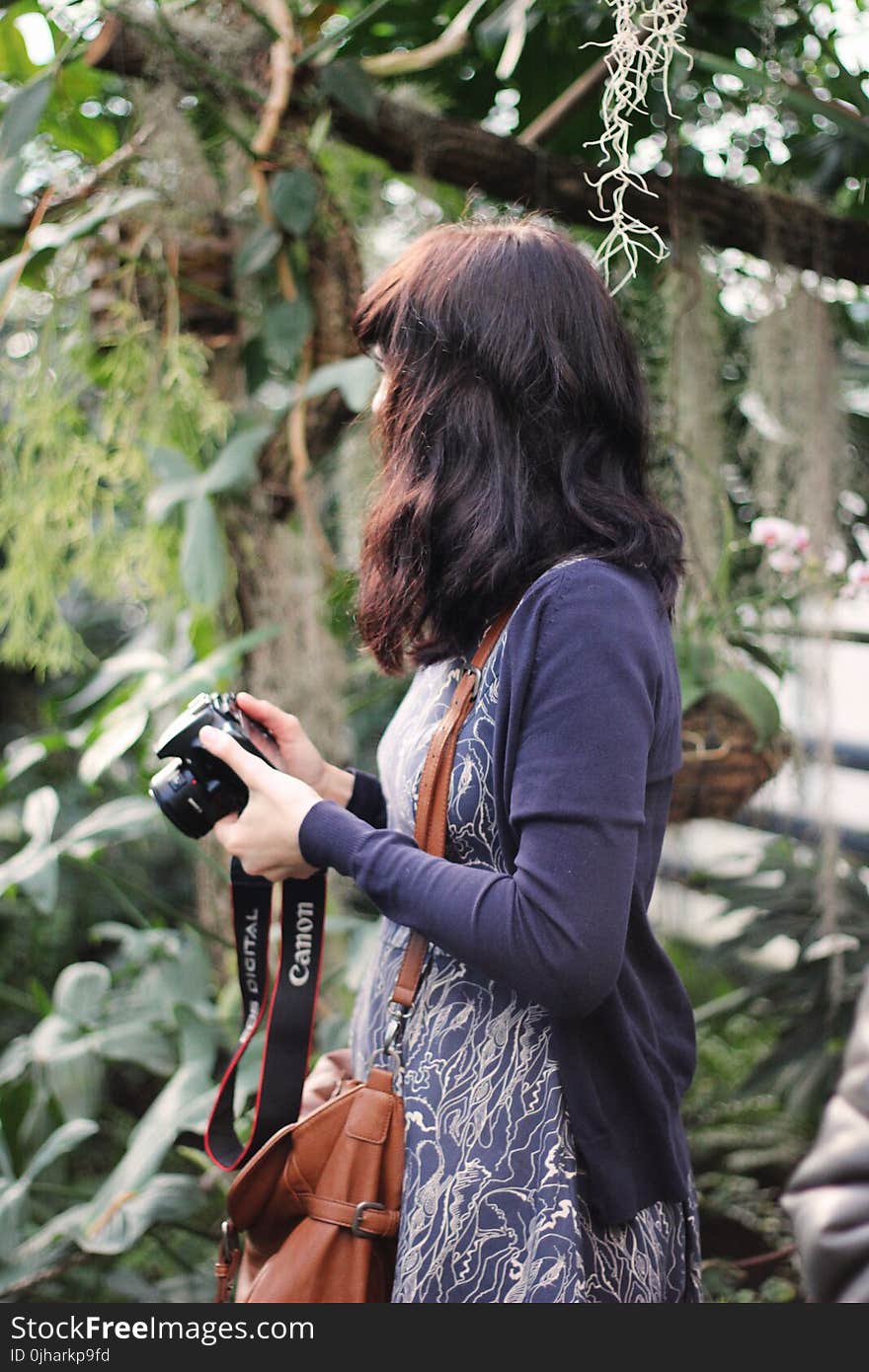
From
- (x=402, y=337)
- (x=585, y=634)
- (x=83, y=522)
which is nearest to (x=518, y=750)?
(x=585, y=634)

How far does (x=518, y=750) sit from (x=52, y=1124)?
1287 mm

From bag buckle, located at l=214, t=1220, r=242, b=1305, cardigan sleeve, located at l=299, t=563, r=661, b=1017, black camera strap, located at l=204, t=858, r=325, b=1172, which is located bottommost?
bag buckle, located at l=214, t=1220, r=242, b=1305

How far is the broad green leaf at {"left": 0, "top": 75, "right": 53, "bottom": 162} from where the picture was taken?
1.31m

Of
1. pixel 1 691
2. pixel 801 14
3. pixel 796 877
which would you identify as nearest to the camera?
pixel 801 14

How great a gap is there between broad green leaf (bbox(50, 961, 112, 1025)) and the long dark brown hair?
40.9 inches

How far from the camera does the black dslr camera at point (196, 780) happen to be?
2.84 ft

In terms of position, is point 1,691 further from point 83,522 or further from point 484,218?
point 484,218

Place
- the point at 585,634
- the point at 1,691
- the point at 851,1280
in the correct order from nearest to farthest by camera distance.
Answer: the point at 851,1280
the point at 585,634
the point at 1,691

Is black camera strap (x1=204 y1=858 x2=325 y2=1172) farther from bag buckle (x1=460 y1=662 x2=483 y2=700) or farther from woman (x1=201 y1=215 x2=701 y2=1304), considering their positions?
bag buckle (x1=460 y1=662 x2=483 y2=700)

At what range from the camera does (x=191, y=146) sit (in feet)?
5.04

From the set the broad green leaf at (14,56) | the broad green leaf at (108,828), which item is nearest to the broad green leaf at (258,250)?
the broad green leaf at (14,56)

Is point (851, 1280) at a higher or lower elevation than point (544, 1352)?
higher

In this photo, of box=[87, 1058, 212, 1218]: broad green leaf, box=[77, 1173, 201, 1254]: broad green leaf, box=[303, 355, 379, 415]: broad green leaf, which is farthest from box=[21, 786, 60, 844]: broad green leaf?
box=[303, 355, 379, 415]: broad green leaf

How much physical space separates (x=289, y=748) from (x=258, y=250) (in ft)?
2.74
